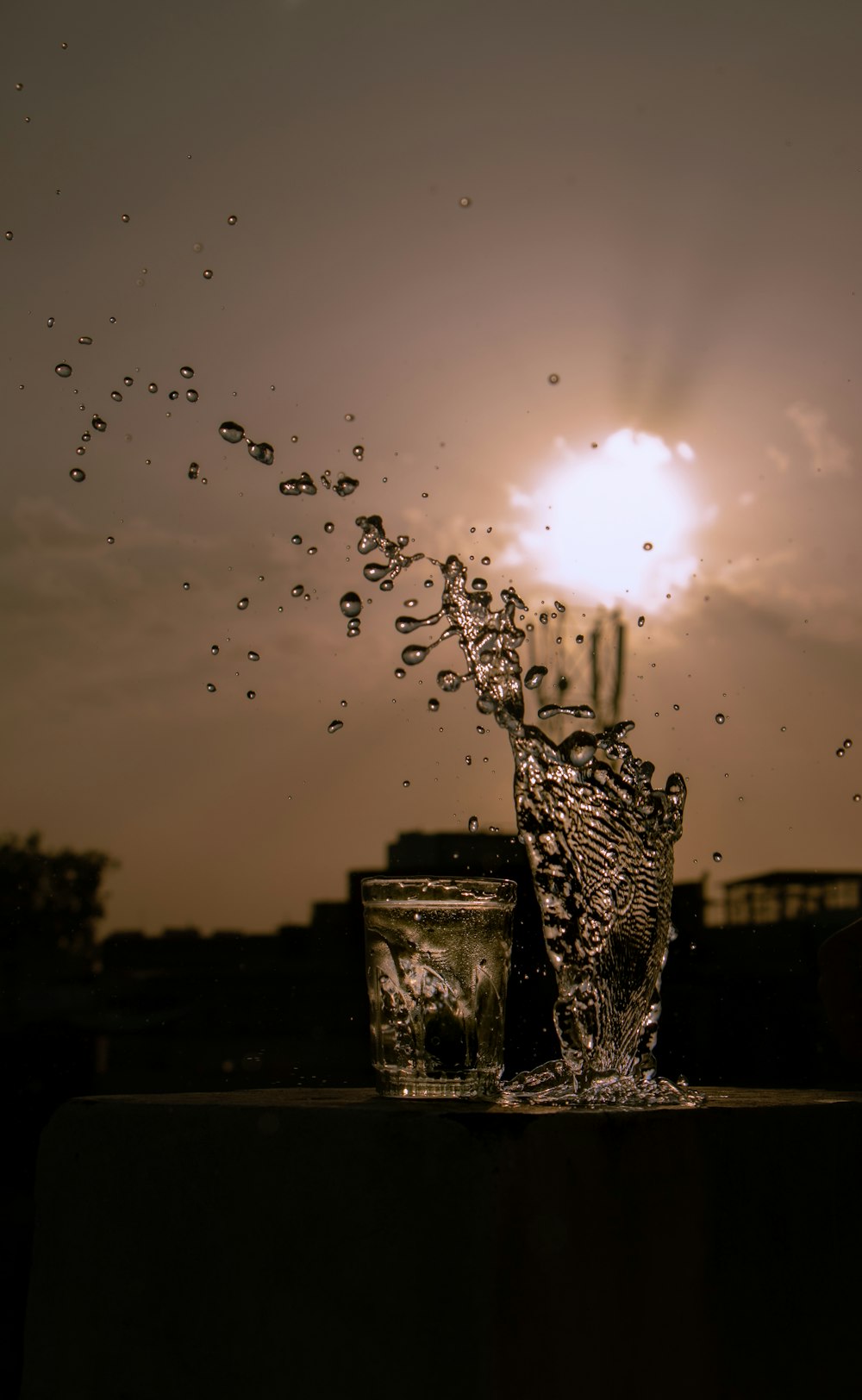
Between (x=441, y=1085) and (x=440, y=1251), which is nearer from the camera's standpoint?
(x=440, y=1251)

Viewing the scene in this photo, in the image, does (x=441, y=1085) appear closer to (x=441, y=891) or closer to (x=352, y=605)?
(x=441, y=891)

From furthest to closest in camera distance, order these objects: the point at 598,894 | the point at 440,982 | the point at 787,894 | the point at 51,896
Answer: the point at 51,896, the point at 787,894, the point at 598,894, the point at 440,982

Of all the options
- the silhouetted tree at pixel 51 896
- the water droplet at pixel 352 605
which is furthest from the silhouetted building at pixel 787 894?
the silhouetted tree at pixel 51 896

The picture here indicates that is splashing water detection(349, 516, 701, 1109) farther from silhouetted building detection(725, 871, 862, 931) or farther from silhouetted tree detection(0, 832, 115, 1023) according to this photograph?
silhouetted tree detection(0, 832, 115, 1023)

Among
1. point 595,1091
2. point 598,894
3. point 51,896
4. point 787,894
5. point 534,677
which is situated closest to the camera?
point 595,1091

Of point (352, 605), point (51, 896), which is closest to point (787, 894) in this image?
point (352, 605)

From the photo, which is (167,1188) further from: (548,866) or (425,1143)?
(548,866)

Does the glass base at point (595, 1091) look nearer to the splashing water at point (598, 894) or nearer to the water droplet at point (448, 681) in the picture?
the splashing water at point (598, 894)

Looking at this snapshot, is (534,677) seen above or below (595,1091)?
above
